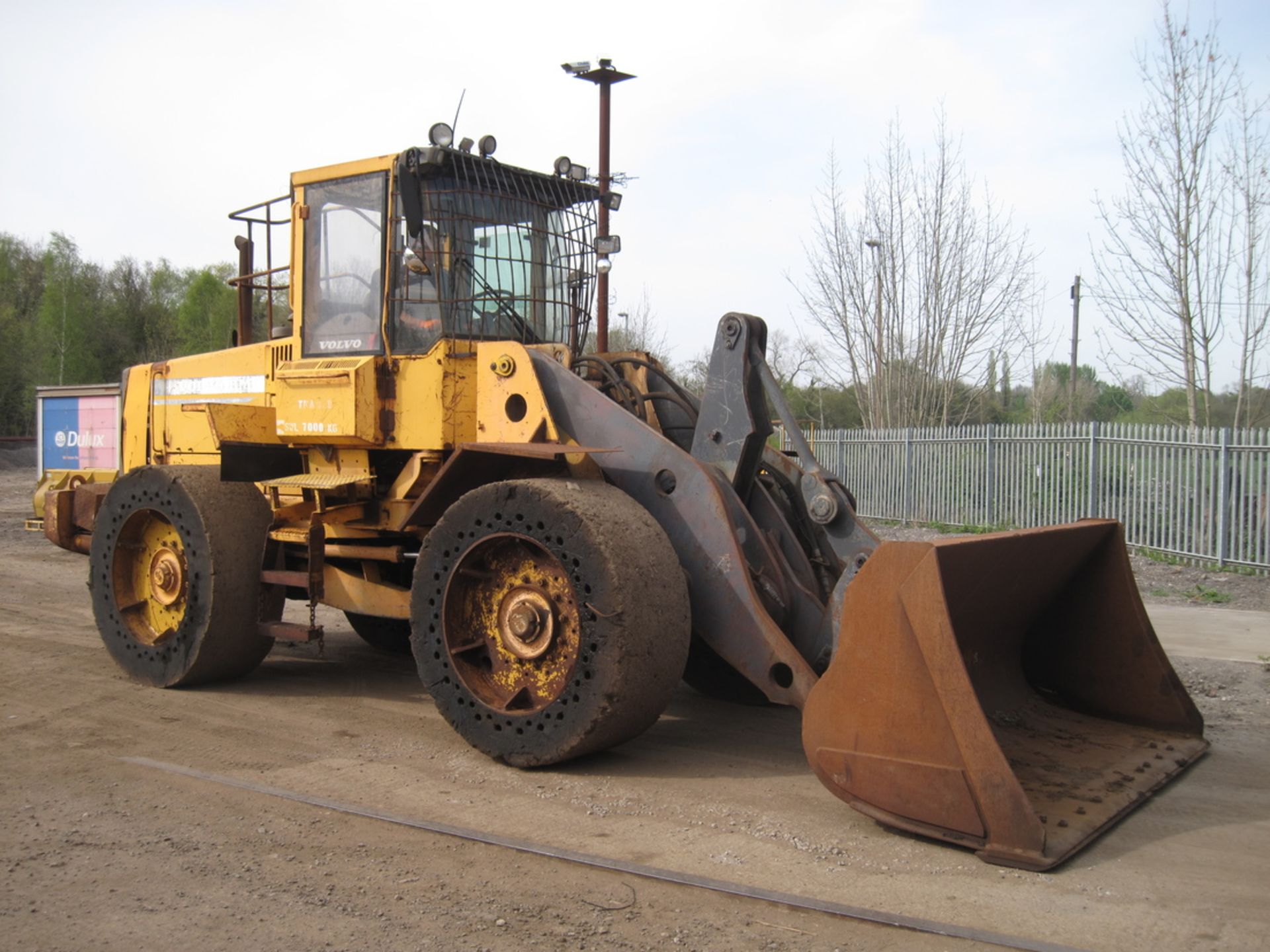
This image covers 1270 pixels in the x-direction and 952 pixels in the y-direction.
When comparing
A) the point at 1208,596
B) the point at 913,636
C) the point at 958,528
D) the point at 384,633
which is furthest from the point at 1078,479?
the point at 913,636

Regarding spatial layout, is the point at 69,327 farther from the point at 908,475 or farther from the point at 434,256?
the point at 434,256

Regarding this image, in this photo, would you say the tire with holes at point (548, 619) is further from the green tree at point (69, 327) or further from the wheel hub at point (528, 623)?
the green tree at point (69, 327)

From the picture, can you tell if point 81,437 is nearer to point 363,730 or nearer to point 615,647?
point 363,730

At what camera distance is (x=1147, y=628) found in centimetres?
579

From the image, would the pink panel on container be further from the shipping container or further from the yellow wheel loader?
the yellow wheel loader

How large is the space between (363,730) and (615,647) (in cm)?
201

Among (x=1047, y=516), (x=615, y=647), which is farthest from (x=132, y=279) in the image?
(x=615, y=647)

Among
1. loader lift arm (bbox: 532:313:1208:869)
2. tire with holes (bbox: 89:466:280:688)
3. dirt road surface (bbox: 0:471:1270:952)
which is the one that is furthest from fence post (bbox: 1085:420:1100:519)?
tire with holes (bbox: 89:466:280:688)

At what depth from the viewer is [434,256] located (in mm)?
6836

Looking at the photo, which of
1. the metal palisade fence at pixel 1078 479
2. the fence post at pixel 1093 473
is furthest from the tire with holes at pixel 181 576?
the fence post at pixel 1093 473

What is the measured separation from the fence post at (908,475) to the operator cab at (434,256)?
1407 cm

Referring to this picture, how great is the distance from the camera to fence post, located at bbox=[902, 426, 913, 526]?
20688 millimetres

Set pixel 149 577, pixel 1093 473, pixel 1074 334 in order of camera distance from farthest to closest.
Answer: pixel 1074 334, pixel 1093 473, pixel 149 577

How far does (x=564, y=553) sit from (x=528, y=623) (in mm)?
447
